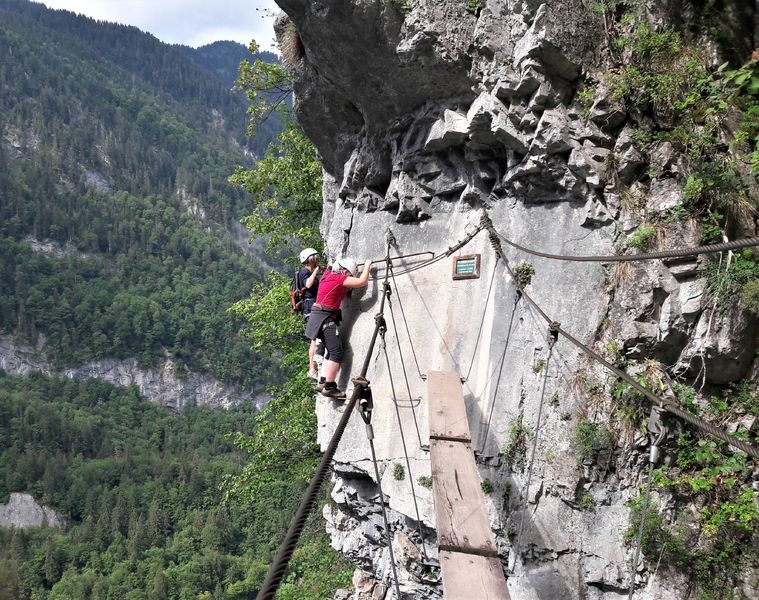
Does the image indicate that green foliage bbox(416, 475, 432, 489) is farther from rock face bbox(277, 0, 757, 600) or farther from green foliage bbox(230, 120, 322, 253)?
green foliage bbox(230, 120, 322, 253)

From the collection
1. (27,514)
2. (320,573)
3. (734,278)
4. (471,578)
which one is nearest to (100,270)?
Result: (27,514)

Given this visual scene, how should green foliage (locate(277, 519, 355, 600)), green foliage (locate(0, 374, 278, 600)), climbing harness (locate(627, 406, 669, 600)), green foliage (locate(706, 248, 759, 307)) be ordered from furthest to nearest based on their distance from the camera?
green foliage (locate(0, 374, 278, 600)) < green foliage (locate(277, 519, 355, 600)) < green foliage (locate(706, 248, 759, 307)) < climbing harness (locate(627, 406, 669, 600))

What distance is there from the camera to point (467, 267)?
26.1 ft

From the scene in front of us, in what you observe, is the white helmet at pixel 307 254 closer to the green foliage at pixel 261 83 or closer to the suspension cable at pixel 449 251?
the suspension cable at pixel 449 251

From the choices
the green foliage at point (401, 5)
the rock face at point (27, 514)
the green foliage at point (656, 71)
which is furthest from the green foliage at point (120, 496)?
the green foliage at point (656, 71)

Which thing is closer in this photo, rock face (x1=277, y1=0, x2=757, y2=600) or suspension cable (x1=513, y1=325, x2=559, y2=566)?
rock face (x1=277, y1=0, x2=757, y2=600)

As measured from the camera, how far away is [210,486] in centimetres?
11219

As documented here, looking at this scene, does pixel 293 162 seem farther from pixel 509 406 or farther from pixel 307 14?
pixel 509 406

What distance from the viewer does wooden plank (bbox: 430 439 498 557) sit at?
4742 mm

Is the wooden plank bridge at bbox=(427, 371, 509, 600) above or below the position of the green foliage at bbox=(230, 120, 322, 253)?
below

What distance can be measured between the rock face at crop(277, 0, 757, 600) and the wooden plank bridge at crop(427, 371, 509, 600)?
3.69ft

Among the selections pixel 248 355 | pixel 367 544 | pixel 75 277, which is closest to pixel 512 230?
pixel 367 544

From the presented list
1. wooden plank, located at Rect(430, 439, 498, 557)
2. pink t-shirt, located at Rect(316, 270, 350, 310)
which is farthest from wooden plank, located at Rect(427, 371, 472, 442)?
pink t-shirt, located at Rect(316, 270, 350, 310)

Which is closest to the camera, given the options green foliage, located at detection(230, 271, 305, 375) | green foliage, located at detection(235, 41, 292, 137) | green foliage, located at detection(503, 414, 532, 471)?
Answer: green foliage, located at detection(503, 414, 532, 471)
